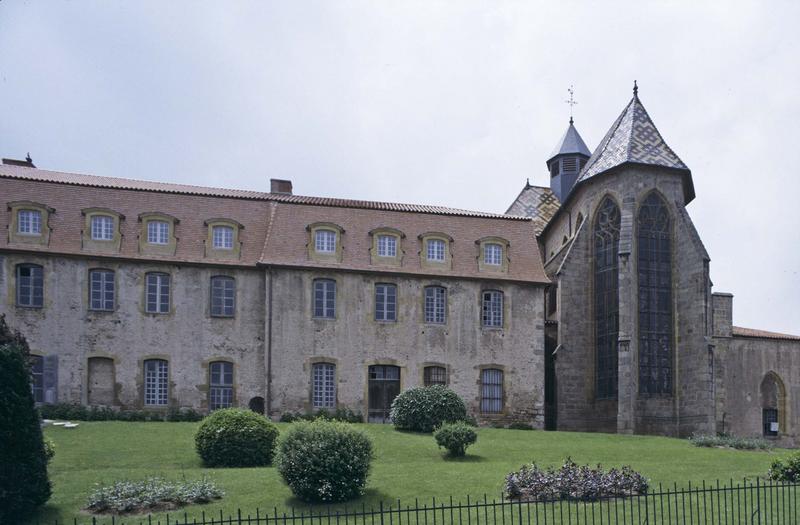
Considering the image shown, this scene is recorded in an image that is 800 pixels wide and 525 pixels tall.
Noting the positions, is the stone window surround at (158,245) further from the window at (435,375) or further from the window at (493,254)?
the window at (493,254)

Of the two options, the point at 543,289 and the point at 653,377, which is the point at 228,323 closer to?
the point at 543,289

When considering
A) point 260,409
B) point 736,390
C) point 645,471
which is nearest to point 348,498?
point 645,471

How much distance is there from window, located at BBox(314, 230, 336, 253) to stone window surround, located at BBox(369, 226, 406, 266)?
60.0 inches

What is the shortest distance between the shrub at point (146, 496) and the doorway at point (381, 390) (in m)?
15.8

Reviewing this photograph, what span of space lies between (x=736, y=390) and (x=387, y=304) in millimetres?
17879

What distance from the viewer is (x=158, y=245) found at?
3494 cm

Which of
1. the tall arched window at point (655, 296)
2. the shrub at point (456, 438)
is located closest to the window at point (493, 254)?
the tall arched window at point (655, 296)

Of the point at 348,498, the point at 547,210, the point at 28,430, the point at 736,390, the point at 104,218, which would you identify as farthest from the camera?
the point at 547,210

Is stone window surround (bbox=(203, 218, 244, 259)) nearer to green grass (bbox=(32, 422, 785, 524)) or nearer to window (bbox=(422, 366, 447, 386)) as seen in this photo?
green grass (bbox=(32, 422, 785, 524))

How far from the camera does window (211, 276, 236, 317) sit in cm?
3512

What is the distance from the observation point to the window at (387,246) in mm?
36781

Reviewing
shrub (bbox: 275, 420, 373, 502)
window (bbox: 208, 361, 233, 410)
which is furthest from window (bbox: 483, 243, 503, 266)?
shrub (bbox: 275, 420, 373, 502)

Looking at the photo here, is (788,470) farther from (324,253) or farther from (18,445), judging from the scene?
(324,253)

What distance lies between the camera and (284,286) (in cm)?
3531
